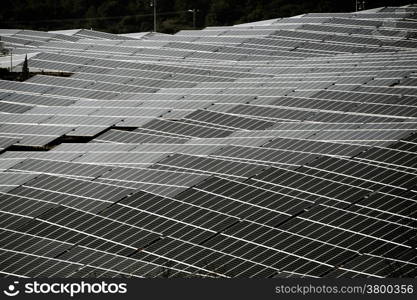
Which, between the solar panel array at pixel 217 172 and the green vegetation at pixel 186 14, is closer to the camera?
the solar panel array at pixel 217 172

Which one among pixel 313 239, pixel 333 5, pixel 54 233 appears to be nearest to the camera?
pixel 313 239

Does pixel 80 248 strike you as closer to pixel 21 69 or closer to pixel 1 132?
pixel 1 132

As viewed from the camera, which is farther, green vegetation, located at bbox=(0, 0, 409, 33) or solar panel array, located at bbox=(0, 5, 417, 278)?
green vegetation, located at bbox=(0, 0, 409, 33)

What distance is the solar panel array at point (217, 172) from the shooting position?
57562 millimetres

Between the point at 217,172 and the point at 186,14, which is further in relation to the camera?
the point at 186,14

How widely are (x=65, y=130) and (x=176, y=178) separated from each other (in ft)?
85.0

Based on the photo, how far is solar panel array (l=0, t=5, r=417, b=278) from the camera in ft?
189

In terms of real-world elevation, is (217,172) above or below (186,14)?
above

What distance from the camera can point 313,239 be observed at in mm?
57906

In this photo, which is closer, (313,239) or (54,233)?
(313,239)

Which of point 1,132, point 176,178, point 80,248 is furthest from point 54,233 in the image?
point 1,132

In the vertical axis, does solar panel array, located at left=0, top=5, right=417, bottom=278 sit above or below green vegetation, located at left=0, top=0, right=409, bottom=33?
above

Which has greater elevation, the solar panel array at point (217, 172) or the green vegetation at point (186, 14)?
the solar panel array at point (217, 172)

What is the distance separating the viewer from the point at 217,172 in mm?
68062
